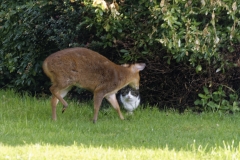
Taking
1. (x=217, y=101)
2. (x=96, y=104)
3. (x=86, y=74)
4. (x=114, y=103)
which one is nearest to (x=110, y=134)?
(x=96, y=104)

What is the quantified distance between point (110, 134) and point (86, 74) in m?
1.73

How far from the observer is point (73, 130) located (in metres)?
9.34

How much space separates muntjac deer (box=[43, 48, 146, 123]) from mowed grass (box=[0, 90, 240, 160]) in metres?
0.44

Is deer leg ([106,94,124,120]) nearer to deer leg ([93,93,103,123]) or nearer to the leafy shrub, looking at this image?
deer leg ([93,93,103,123])

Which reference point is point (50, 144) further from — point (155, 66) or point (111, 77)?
point (155, 66)

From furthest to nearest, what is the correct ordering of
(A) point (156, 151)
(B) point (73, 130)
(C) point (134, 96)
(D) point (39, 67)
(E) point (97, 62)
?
(D) point (39, 67) → (C) point (134, 96) → (E) point (97, 62) → (B) point (73, 130) → (A) point (156, 151)

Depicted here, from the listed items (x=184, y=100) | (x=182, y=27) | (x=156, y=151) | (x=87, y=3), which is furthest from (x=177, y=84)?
(x=156, y=151)

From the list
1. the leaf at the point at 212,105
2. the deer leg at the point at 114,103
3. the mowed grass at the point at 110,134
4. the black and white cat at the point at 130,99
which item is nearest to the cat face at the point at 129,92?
the black and white cat at the point at 130,99

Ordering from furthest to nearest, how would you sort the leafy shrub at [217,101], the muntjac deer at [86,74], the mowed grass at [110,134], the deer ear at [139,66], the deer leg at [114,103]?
1. the leafy shrub at [217,101]
2. the deer ear at [139,66]
3. the deer leg at [114,103]
4. the muntjac deer at [86,74]
5. the mowed grass at [110,134]

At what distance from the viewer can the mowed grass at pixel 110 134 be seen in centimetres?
735

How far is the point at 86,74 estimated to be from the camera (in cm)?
1051

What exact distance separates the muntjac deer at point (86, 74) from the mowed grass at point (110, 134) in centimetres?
44

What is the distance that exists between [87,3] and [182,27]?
1.76m

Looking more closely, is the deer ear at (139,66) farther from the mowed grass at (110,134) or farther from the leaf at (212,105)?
the leaf at (212,105)
